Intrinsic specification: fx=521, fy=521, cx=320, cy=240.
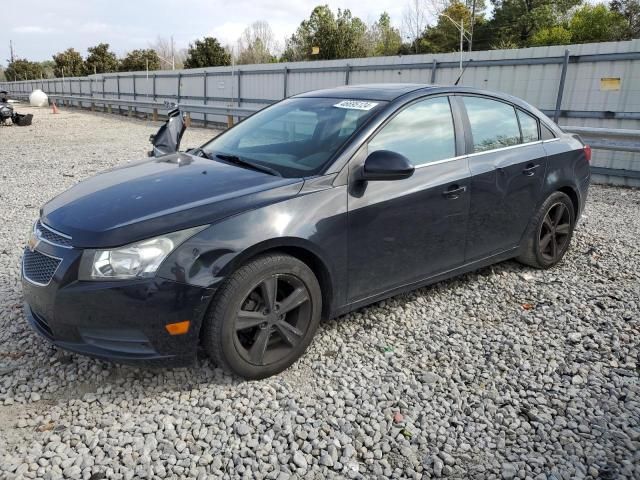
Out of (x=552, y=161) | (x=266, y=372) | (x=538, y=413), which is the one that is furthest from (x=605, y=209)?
(x=266, y=372)

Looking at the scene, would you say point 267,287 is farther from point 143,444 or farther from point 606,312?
point 606,312

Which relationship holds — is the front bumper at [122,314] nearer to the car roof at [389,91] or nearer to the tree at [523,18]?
the car roof at [389,91]

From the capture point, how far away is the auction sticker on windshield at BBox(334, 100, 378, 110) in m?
3.59

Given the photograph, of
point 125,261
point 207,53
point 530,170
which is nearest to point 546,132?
point 530,170

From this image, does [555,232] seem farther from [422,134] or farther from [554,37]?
[554,37]

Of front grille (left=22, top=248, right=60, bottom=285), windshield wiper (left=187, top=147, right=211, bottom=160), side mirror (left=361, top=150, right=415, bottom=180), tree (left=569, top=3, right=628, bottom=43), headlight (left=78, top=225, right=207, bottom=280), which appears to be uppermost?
tree (left=569, top=3, right=628, bottom=43)

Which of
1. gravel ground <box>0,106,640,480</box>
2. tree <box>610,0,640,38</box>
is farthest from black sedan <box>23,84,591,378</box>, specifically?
tree <box>610,0,640,38</box>

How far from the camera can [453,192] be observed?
3662mm

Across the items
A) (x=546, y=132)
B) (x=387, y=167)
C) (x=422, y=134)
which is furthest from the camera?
(x=546, y=132)

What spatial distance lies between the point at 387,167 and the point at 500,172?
4.43ft

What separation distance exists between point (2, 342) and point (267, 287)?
1.96 metres

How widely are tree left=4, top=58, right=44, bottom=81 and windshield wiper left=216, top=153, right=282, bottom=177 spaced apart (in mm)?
88142

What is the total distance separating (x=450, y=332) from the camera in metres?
3.67

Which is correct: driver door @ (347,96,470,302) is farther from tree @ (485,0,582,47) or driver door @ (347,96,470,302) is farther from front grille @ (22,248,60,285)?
tree @ (485,0,582,47)
